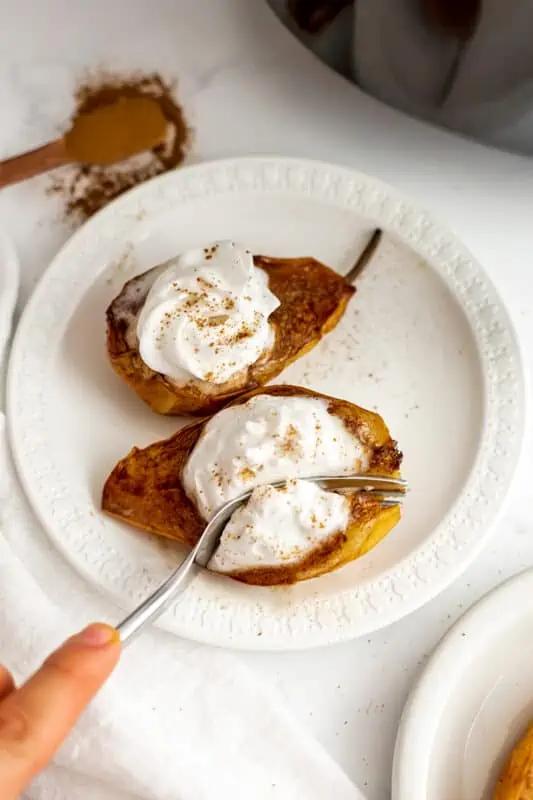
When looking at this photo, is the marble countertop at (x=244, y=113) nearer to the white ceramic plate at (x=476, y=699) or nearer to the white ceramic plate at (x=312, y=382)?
the white ceramic plate at (x=312, y=382)

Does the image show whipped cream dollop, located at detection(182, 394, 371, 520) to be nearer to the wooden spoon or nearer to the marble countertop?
the marble countertop

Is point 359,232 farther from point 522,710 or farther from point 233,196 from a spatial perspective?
point 522,710

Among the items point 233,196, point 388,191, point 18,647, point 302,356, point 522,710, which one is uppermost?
point 388,191

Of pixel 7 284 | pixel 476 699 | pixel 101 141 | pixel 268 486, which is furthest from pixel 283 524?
pixel 101 141

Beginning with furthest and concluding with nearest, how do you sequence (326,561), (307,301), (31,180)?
(31,180) → (307,301) → (326,561)

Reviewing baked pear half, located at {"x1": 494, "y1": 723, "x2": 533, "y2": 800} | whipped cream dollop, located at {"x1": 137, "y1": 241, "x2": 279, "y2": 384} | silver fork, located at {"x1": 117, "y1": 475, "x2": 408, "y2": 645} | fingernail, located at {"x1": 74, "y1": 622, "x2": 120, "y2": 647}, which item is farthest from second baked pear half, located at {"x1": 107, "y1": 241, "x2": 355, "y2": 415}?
baked pear half, located at {"x1": 494, "y1": 723, "x2": 533, "y2": 800}

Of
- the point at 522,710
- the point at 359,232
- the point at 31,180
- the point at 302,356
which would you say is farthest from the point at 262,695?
the point at 31,180

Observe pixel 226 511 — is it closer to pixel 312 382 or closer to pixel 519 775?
pixel 312 382
